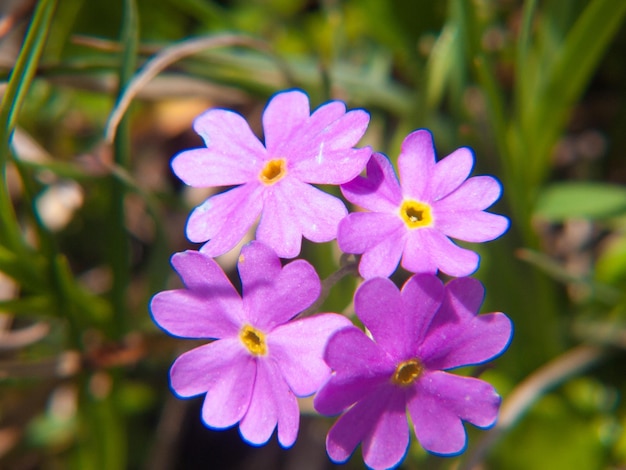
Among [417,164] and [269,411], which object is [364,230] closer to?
[417,164]

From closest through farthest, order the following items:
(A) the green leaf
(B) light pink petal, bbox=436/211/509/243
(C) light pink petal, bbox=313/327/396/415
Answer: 1. (C) light pink petal, bbox=313/327/396/415
2. (B) light pink petal, bbox=436/211/509/243
3. (A) the green leaf

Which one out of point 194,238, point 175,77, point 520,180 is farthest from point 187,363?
point 175,77

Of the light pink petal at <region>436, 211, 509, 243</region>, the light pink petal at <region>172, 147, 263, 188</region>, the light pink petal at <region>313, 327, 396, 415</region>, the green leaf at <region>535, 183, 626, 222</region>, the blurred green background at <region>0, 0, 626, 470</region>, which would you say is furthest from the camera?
the green leaf at <region>535, 183, 626, 222</region>

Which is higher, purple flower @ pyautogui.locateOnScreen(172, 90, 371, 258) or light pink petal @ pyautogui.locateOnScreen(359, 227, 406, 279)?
purple flower @ pyautogui.locateOnScreen(172, 90, 371, 258)

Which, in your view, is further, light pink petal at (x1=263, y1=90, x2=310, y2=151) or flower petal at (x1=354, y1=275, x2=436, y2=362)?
light pink petal at (x1=263, y1=90, x2=310, y2=151)

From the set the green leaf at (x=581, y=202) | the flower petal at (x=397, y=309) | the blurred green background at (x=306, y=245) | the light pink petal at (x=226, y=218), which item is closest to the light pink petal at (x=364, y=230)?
the flower petal at (x=397, y=309)

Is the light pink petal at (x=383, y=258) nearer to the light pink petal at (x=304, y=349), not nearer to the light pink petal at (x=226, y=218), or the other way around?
the light pink petal at (x=304, y=349)

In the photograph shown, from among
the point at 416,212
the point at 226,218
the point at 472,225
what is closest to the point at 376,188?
the point at 416,212

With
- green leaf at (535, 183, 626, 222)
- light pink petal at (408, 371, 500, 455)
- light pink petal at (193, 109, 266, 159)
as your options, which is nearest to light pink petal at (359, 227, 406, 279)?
light pink petal at (408, 371, 500, 455)

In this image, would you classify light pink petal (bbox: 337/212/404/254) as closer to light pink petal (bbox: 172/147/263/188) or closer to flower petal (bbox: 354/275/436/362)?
flower petal (bbox: 354/275/436/362)
